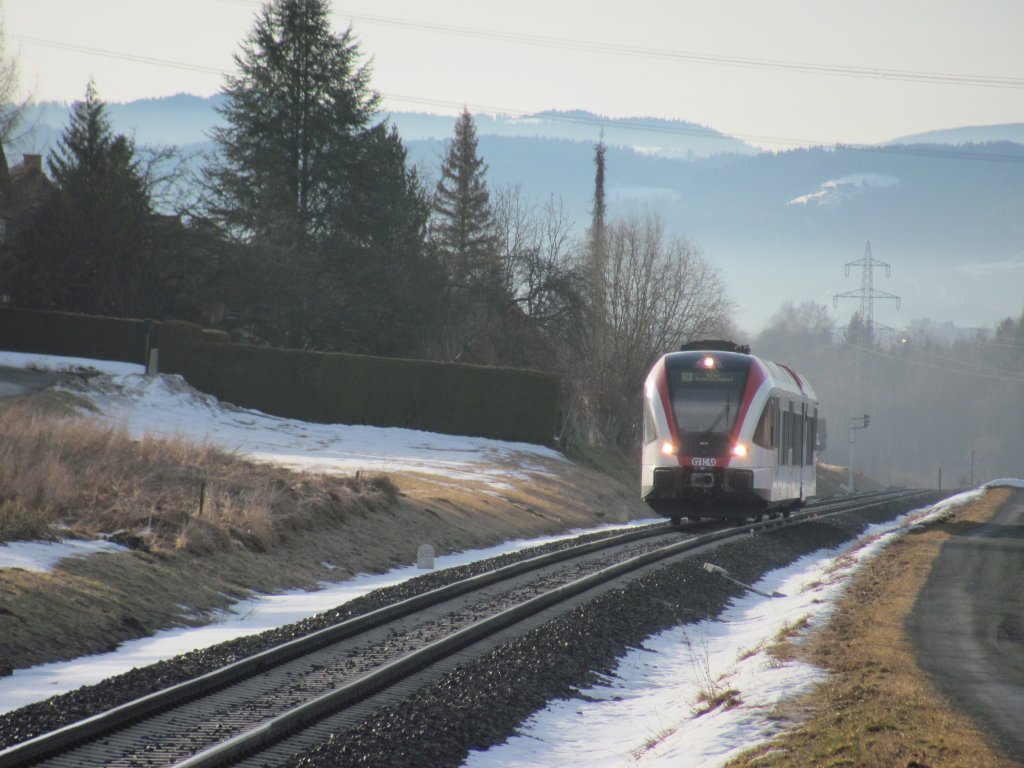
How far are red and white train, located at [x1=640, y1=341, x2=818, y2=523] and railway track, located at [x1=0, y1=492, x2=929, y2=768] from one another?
757 centimetres

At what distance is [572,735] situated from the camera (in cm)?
959

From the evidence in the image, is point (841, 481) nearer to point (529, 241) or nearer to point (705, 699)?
point (529, 241)

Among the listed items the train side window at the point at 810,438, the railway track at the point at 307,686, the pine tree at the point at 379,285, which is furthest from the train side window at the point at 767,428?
the pine tree at the point at 379,285

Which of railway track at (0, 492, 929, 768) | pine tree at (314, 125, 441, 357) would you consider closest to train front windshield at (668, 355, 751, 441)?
railway track at (0, 492, 929, 768)

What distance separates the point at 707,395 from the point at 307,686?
16.0 meters

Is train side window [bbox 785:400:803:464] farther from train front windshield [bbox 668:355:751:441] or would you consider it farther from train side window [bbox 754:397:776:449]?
train front windshield [bbox 668:355:751:441]

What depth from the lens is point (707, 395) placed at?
81.6ft

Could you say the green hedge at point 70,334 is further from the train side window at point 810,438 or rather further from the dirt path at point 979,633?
the dirt path at point 979,633

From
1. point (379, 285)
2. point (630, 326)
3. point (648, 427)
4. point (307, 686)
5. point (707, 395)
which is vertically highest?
point (379, 285)

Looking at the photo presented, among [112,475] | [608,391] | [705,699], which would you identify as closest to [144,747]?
[705,699]

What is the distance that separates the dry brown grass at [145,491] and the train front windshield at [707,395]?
6.55m

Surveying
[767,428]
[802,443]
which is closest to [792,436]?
[802,443]

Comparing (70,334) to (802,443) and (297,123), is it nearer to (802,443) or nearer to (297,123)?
(297,123)

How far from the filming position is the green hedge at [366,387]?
1700 inches
